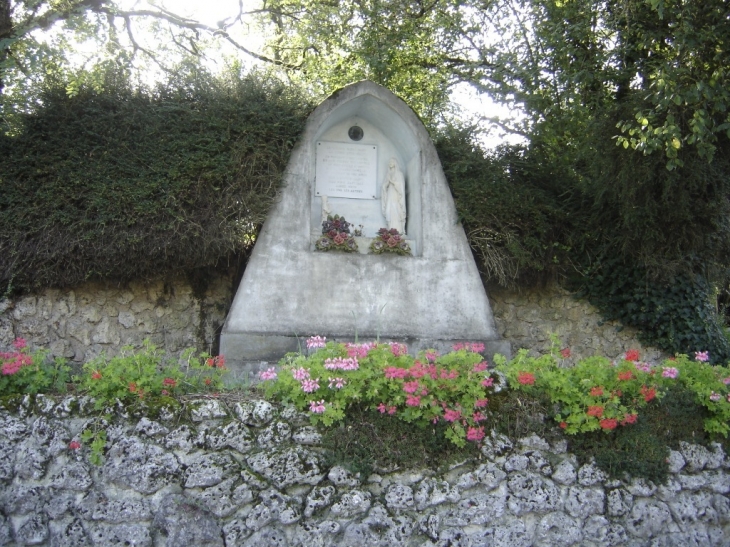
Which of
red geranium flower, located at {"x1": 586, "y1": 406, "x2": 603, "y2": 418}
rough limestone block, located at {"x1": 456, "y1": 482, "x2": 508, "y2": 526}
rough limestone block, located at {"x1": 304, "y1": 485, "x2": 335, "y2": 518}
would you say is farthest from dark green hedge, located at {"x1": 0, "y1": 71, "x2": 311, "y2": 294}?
red geranium flower, located at {"x1": 586, "y1": 406, "x2": 603, "y2": 418}

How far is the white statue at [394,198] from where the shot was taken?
8.21 metres

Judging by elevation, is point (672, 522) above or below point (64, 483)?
below

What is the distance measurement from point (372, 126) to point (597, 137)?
8.91 feet

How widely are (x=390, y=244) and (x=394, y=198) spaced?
80 centimetres

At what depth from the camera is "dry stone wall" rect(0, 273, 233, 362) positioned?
7.48 meters

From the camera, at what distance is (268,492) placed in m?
4.18

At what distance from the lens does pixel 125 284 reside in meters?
7.79

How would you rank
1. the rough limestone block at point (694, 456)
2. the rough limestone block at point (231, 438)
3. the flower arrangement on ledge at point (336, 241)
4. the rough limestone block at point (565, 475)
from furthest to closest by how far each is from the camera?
the flower arrangement on ledge at point (336, 241) → the rough limestone block at point (694, 456) → the rough limestone block at point (565, 475) → the rough limestone block at point (231, 438)

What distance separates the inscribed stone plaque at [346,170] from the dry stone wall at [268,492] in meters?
4.31

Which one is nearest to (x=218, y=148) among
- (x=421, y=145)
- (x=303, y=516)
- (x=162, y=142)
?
(x=162, y=142)

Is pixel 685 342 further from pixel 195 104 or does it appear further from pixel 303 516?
pixel 195 104

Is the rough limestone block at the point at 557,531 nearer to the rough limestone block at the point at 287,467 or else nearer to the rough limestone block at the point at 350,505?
the rough limestone block at the point at 350,505

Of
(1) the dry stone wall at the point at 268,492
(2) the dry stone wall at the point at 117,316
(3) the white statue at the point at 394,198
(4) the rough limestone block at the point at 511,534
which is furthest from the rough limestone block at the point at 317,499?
(3) the white statue at the point at 394,198

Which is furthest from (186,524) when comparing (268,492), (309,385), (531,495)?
(531,495)
